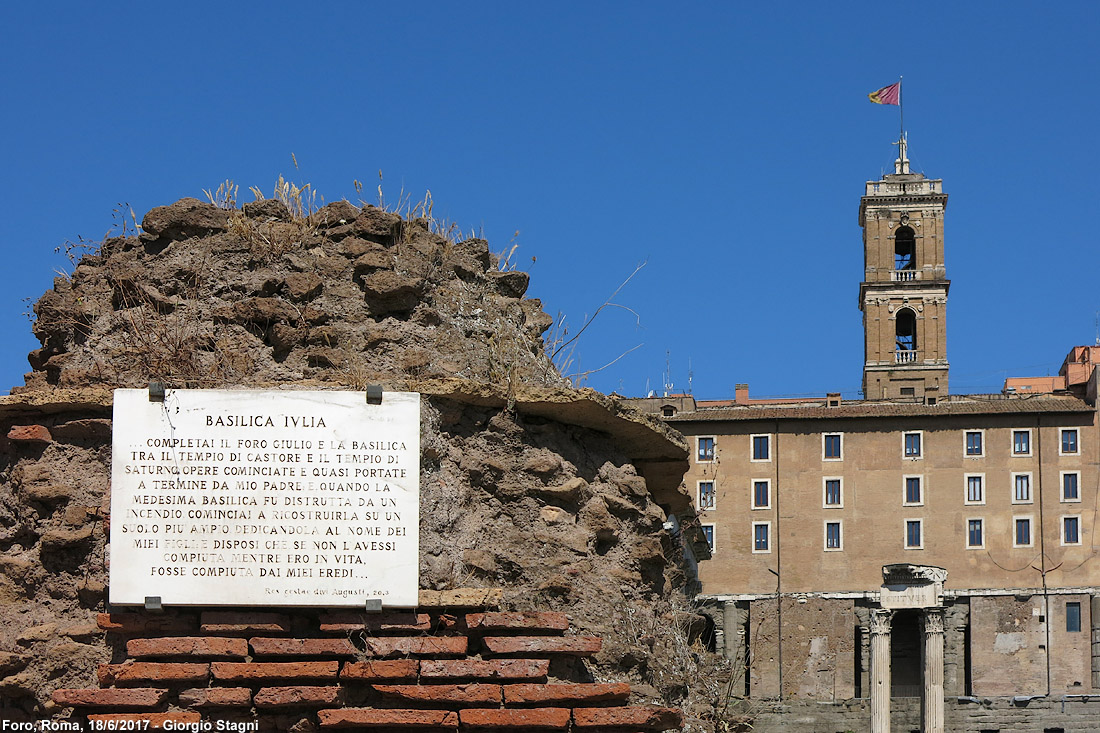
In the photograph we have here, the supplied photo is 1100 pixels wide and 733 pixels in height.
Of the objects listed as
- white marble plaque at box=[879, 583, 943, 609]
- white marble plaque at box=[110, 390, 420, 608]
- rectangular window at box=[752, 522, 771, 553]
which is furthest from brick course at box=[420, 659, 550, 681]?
rectangular window at box=[752, 522, 771, 553]

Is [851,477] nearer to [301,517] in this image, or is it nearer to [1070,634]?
[1070,634]

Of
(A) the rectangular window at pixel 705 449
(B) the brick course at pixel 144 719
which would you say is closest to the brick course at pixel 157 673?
(B) the brick course at pixel 144 719

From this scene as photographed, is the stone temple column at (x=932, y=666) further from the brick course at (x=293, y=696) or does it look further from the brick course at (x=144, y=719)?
the brick course at (x=144, y=719)

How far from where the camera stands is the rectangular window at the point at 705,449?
5934 centimetres

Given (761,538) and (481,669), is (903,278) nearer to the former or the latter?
(761,538)

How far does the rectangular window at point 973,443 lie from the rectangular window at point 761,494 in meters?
7.74

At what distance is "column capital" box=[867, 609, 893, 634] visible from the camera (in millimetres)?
56500

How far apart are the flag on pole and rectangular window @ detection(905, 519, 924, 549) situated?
31355 millimetres

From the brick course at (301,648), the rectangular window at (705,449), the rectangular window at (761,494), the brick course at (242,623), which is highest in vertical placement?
the rectangular window at (705,449)

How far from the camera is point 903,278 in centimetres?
7706

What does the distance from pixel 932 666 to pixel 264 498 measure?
2081 inches

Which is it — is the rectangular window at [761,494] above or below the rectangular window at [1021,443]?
below

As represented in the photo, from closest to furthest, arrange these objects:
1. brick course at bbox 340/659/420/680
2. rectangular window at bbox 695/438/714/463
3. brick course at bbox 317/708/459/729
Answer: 1. brick course at bbox 317/708/459/729
2. brick course at bbox 340/659/420/680
3. rectangular window at bbox 695/438/714/463

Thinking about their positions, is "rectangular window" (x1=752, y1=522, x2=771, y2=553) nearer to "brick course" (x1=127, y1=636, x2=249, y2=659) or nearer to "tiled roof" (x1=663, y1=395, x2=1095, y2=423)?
"tiled roof" (x1=663, y1=395, x2=1095, y2=423)
